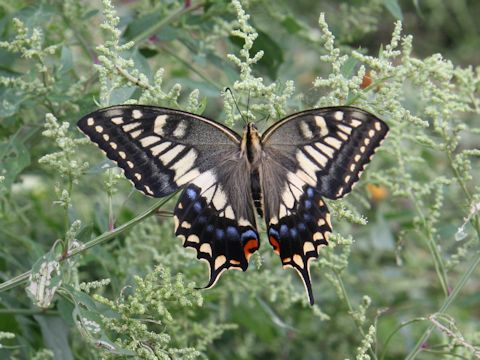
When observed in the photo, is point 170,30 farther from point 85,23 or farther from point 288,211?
point 288,211

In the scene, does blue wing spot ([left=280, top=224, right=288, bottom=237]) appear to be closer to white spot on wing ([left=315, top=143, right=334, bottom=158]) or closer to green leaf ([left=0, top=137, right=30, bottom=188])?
white spot on wing ([left=315, top=143, right=334, bottom=158])

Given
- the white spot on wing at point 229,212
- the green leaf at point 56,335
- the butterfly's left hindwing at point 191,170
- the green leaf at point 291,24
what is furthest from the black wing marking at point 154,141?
the green leaf at point 291,24

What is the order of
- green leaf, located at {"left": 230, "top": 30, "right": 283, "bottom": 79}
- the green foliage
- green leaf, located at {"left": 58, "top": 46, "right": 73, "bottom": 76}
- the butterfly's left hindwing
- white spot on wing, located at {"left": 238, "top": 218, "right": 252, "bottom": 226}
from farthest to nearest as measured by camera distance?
1. green leaf, located at {"left": 230, "top": 30, "right": 283, "bottom": 79}
2. green leaf, located at {"left": 58, "top": 46, "right": 73, "bottom": 76}
3. white spot on wing, located at {"left": 238, "top": 218, "right": 252, "bottom": 226}
4. the butterfly's left hindwing
5. the green foliage

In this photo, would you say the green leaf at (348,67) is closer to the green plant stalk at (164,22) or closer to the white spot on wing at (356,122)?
the white spot on wing at (356,122)

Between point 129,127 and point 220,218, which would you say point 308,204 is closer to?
point 220,218

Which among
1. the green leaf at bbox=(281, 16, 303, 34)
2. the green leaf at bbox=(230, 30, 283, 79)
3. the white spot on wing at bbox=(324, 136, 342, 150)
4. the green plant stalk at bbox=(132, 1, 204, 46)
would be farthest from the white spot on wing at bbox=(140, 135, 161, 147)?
the green leaf at bbox=(281, 16, 303, 34)

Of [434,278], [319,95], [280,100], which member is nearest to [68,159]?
[280,100]

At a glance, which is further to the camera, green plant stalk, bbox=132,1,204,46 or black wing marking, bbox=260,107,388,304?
green plant stalk, bbox=132,1,204,46
